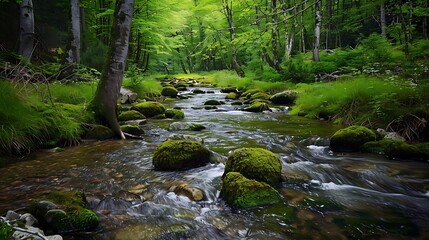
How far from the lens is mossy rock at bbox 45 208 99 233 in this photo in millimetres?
2701

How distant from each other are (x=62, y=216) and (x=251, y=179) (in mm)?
2229

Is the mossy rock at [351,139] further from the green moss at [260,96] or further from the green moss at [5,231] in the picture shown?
A: the green moss at [260,96]

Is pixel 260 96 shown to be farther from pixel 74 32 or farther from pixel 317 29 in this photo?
pixel 74 32

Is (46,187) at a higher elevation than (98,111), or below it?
below

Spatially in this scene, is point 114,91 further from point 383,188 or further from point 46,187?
point 383,188

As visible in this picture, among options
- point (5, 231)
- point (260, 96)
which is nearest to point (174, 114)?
point (260, 96)

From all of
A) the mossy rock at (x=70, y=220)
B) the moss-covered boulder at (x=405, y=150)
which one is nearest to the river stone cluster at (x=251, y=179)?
the mossy rock at (x=70, y=220)

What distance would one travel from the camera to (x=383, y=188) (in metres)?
4.25

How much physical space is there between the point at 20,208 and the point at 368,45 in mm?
13716

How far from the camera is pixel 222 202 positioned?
3.61 m

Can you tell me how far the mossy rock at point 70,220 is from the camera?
2701 millimetres

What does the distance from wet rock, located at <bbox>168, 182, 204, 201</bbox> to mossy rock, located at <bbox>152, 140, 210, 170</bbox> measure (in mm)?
706

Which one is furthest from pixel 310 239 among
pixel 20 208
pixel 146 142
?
pixel 146 142

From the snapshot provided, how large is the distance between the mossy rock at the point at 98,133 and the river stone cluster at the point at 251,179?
11.9 feet
